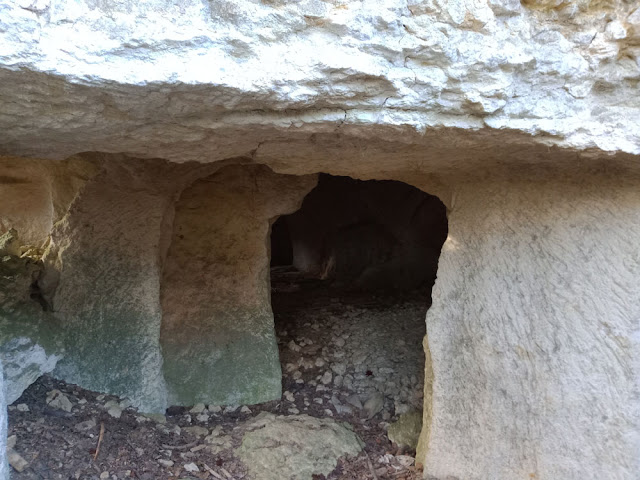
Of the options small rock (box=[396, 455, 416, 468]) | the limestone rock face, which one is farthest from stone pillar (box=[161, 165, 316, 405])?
the limestone rock face

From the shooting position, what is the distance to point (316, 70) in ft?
3.55

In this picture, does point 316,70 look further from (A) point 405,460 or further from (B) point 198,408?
(B) point 198,408

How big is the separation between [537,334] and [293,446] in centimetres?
94

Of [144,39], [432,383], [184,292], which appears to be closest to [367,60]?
[144,39]

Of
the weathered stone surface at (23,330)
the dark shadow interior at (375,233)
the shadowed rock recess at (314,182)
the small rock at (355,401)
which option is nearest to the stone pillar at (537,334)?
the shadowed rock recess at (314,182)

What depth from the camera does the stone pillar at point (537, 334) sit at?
1425 mm

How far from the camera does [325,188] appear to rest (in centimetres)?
462

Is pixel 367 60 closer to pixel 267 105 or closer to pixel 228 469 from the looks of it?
pixel 267 105

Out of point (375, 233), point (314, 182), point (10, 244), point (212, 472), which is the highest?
point (314, 182)

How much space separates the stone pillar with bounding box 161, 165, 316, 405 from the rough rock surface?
30cm

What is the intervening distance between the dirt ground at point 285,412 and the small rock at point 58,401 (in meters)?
0.01

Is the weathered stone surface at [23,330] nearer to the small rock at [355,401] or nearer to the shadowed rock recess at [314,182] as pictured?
the shadowed rock recess at [314,182]

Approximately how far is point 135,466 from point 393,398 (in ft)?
3.59

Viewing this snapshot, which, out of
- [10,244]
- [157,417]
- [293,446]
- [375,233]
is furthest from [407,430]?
[375,233]
